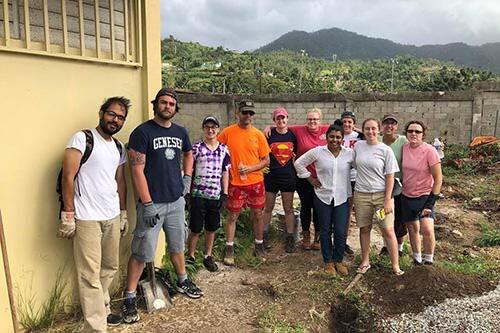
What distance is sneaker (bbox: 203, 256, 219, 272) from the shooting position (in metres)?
4.80

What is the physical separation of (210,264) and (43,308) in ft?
5.99

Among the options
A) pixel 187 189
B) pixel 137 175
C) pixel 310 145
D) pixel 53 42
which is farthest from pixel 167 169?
pixel 310 145

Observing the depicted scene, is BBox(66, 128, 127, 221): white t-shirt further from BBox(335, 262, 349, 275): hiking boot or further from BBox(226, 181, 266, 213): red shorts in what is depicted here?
BBox(335, 262, 349, 275): hiking boot

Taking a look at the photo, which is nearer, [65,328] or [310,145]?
[65,328]

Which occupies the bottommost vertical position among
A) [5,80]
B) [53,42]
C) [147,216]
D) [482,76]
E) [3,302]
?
[3,302]

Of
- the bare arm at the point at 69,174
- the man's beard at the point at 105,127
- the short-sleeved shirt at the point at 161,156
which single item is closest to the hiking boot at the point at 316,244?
the short-sleeved shirt at the point at 161,156

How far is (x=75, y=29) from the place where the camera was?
11.8 ft

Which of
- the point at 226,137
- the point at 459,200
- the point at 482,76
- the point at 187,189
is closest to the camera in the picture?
the point at 187,189

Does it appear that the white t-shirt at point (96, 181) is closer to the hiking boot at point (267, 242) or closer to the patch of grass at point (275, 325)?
the patch of grass at point (275, 325)

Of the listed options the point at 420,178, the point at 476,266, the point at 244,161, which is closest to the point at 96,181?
the point at 244,161

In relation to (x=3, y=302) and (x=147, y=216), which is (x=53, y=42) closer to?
(x=147, y=216)

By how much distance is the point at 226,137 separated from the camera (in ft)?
16.2

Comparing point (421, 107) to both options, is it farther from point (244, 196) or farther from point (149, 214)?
point (149, 214)

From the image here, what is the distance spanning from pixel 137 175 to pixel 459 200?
7.22 meters
